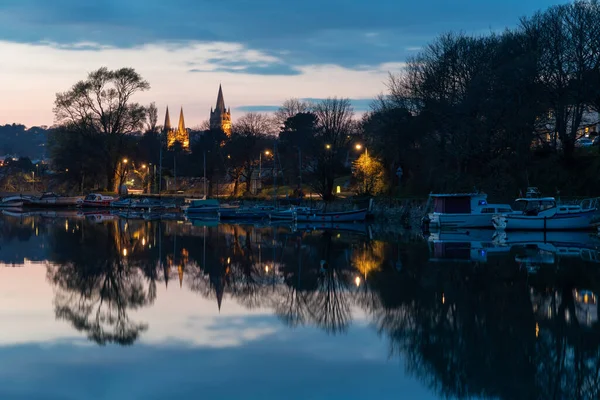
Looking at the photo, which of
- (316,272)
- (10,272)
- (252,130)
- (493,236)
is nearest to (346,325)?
(316,272)

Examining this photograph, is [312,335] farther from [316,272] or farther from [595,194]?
[595,194]

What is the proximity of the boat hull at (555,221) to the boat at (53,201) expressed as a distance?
59.3 m

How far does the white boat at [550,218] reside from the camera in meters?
41.3

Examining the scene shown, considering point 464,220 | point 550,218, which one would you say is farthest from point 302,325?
point 464,220

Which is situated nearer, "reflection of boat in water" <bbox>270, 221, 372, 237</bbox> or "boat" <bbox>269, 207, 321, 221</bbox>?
"reflection of boat in water" <bbox>270, 221, 372, 237</bbox>

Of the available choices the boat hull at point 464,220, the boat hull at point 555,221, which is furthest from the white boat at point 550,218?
the boat hull at point 464,220

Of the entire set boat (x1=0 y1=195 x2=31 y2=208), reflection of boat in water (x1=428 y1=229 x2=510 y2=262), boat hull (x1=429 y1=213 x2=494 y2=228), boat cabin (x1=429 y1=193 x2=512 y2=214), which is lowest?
boat (x1=0 y1=195 x2=31 y2=208)

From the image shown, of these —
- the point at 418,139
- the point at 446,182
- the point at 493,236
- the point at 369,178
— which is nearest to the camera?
the point at 493,236

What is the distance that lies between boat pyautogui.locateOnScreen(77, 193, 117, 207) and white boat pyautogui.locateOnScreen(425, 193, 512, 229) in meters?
48.0

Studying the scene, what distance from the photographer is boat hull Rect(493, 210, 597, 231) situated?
41.3m

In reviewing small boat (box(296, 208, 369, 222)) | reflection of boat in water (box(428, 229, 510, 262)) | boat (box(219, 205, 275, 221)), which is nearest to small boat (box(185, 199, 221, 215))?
boat (box(219, 205, 275, 221))

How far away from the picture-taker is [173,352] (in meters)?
13.5

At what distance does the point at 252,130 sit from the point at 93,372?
259 ft

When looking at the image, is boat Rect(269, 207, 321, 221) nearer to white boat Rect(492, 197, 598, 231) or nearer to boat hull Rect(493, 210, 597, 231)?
white boat Rect(492, 197, 598, 231)
